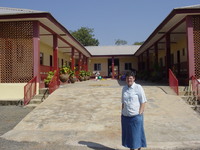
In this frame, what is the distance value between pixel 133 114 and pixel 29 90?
678 cm

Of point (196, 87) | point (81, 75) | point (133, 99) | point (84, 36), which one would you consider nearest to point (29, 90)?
point (133, 99)

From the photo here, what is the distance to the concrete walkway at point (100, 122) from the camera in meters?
4.96

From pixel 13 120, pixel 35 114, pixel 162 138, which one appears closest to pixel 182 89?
pixel 162 138

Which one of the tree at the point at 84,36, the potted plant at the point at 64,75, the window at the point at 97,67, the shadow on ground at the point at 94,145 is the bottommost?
the shadow on ground at the point at 94,145

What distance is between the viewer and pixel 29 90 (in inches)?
370

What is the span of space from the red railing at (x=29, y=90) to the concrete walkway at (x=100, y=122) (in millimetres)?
987

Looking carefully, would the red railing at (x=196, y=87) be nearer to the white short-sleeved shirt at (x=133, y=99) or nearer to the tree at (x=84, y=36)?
the white short-sleeved shirt at (x=133, y=99)

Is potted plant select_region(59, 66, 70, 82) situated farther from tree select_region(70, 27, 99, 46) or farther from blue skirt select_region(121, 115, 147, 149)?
tree select_region(70, 27, 99, 46)

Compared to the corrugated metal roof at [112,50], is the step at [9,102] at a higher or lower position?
lower

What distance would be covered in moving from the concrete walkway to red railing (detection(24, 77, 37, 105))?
0.99 meters

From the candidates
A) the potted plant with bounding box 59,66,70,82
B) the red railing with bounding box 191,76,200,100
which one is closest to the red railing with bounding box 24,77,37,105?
the potted plant with bounding box 59,66,70,82

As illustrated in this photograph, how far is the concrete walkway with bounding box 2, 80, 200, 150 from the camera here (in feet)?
16.3

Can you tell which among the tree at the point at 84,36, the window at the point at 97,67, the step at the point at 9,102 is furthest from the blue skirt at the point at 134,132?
the tree at the point at 84,36

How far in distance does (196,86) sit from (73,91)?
19.2 ft
